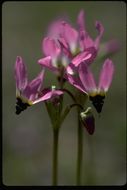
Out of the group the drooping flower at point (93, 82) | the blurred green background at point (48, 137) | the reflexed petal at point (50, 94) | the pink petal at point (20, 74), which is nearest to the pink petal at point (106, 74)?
the drooping flower at point (93, 82)

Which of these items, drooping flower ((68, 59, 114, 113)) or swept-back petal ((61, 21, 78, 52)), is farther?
swept-back petal ((61, 21, 78, 52))

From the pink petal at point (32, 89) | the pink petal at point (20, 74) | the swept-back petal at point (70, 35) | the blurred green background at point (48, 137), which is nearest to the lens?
the pink petal at point (20, 74)

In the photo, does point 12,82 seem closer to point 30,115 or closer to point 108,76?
point 30,115

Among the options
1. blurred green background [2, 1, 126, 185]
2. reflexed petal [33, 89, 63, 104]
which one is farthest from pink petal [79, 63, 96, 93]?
blurred green background [2, 1, 126, 185]

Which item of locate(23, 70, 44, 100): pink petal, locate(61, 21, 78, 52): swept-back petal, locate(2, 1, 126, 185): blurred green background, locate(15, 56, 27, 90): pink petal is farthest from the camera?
locate(2, 1, 126, 185): blurred green background

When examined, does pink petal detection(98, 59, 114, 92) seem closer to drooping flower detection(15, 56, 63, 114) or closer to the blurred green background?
drooping flower detection(15, 56, 63, 114)

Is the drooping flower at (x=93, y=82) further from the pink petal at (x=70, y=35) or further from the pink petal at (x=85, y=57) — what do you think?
the pink petal at (x=70, y=35)
